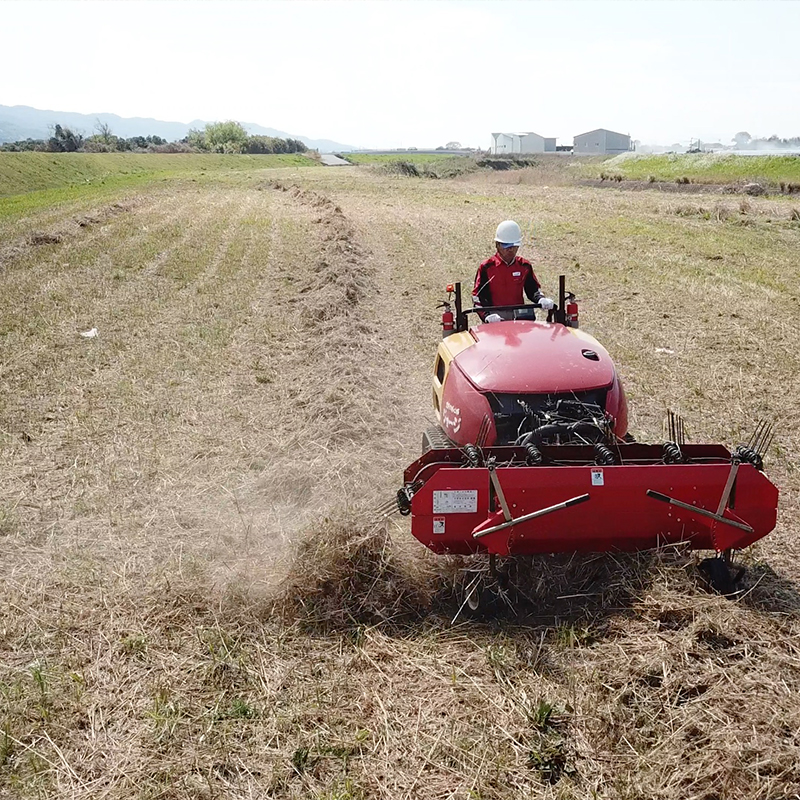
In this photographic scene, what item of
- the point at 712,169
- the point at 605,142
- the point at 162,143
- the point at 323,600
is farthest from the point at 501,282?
the point at 605,142

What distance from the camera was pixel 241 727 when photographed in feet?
11.7

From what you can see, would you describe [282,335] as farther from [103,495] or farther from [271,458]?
[103,495]

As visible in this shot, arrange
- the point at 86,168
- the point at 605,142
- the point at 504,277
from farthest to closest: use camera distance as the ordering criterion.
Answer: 1. the point at 605,142
2. the point at 86,168
3. the point at 504,277

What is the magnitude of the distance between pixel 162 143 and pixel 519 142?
201 feet

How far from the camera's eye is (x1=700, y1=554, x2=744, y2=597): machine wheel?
4441mm

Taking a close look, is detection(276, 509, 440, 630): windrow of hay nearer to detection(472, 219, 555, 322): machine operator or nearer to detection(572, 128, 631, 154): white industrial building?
detection(472, 219, 555, 322): machine operator

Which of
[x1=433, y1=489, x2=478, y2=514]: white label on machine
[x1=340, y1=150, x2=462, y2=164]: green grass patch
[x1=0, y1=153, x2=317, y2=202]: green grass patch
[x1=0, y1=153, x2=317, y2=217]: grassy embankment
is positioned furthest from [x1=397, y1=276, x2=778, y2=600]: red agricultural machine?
[x1=340, y1=150, x2=462, y2=164]: green grass patch

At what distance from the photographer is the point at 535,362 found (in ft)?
16.6

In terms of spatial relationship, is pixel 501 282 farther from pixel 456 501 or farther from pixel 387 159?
pixel 387 159

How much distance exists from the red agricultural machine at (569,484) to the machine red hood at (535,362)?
1cm

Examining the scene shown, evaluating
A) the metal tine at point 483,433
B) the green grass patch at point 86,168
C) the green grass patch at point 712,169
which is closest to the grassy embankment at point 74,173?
the green grass patch at point 86,168

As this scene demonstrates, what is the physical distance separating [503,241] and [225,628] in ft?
13.0

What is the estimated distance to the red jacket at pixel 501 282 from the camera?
6.85 meters

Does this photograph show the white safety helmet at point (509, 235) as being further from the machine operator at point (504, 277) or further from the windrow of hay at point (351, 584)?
the windrow of hay at point (351, 584)
